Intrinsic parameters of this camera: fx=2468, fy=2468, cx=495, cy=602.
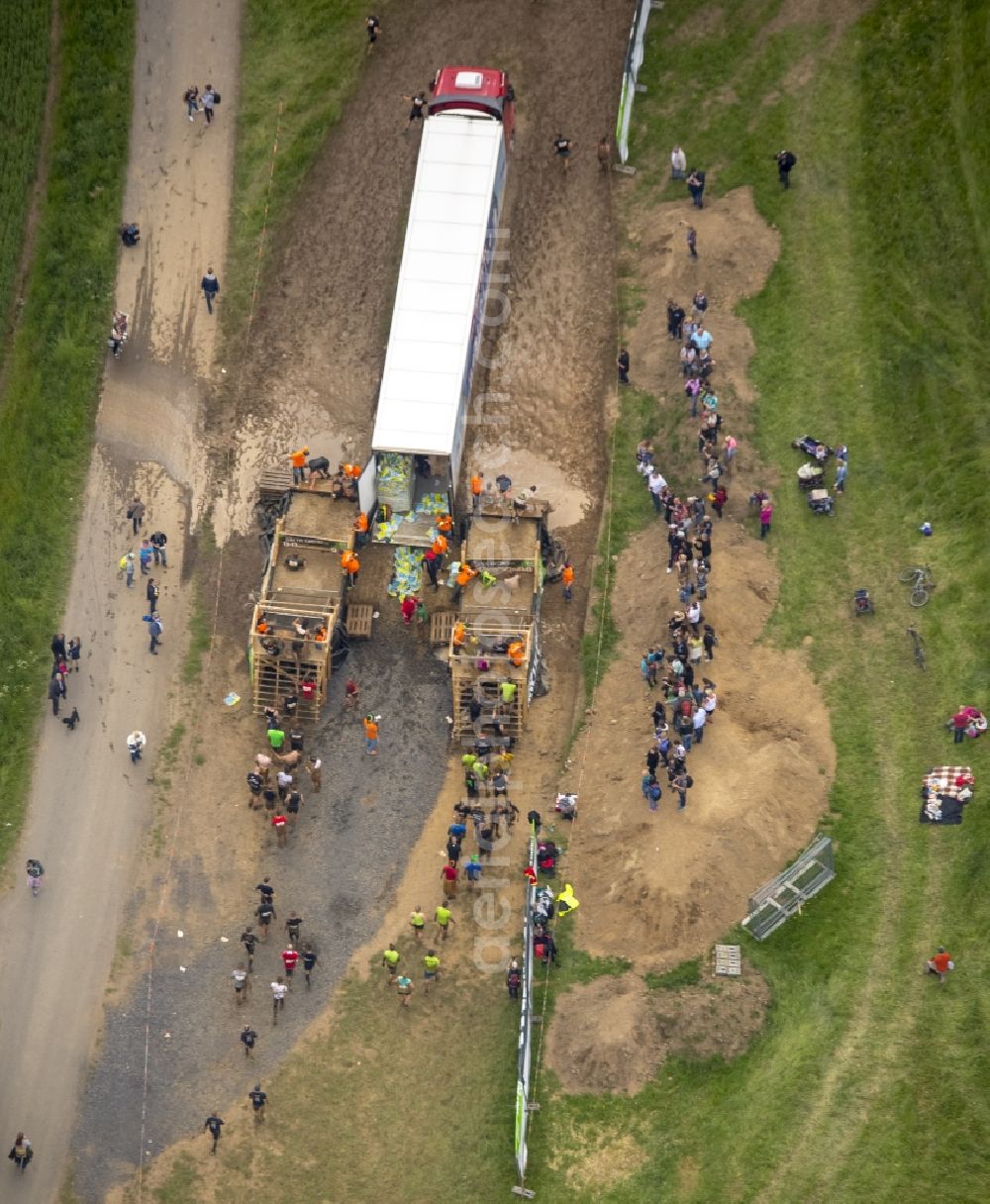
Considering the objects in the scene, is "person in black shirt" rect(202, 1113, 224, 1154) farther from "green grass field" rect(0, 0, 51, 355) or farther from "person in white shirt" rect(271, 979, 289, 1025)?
"green grass field" rect(0, 0, 51, 355)

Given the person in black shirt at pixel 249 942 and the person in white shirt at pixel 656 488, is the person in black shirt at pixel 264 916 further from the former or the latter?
the person in white shirt at pixel 656 488

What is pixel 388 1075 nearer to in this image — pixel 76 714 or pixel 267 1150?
pixel 267 1150

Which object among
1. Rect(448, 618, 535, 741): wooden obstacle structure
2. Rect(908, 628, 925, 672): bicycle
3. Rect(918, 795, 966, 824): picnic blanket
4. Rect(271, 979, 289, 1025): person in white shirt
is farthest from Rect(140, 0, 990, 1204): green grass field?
Rect(448, 618, 535, 741): wooden obstacle structure

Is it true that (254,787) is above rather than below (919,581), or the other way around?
below

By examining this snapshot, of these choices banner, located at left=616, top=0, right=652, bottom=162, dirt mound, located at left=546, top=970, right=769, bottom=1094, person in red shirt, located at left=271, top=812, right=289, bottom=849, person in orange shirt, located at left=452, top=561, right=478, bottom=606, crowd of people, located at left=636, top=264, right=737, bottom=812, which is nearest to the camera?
dirt mound, located at left=546, top=970, right=769, bottom=1094

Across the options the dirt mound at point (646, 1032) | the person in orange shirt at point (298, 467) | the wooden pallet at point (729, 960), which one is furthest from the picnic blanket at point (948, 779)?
the person in orange shirt at point (298, 467)

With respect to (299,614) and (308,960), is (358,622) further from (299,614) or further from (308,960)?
(308,960)

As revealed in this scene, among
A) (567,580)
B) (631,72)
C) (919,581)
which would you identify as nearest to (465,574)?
(567,580)
